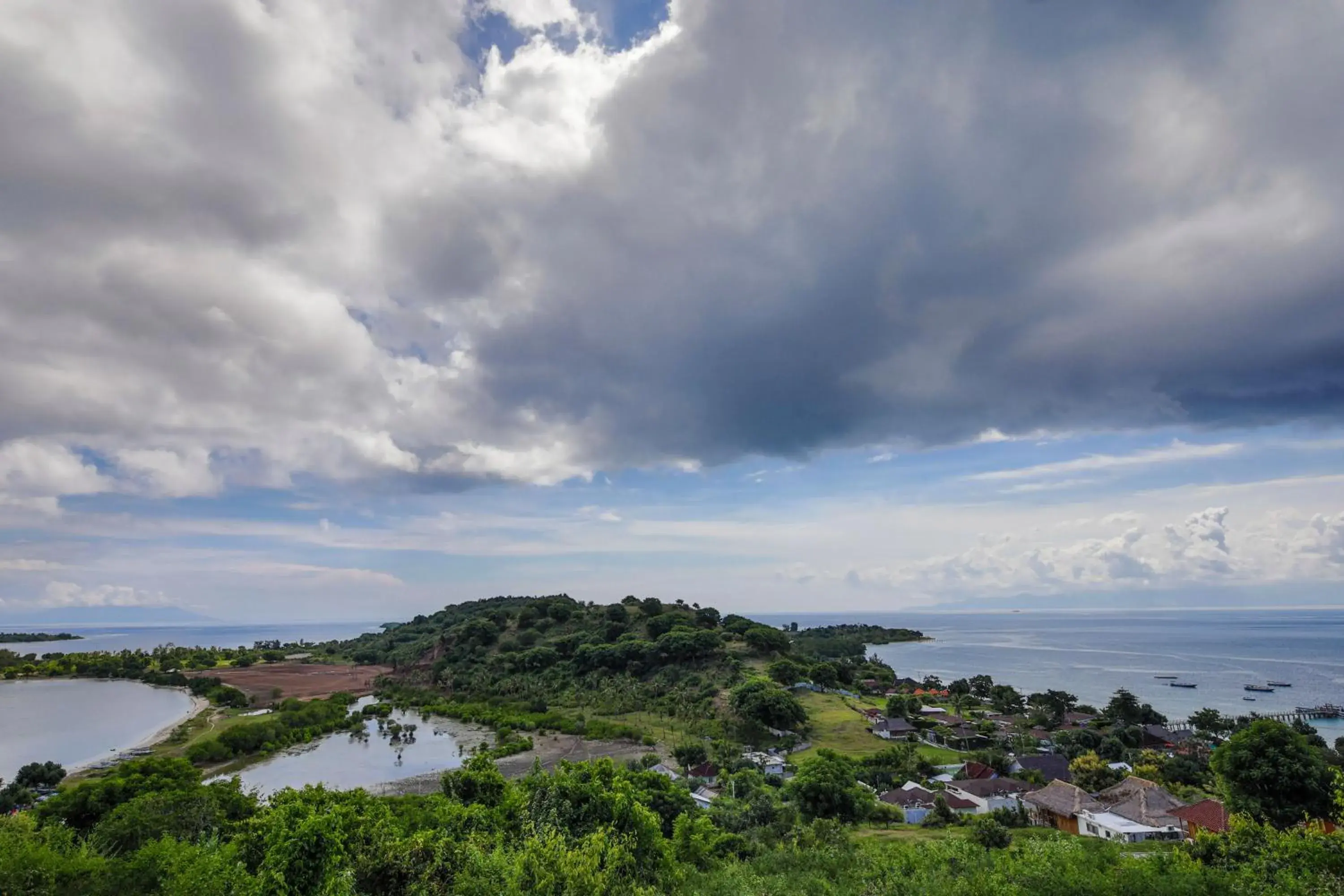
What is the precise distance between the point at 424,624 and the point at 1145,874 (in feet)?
618

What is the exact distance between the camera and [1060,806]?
3719 centimetres

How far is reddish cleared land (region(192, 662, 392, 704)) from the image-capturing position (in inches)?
3794

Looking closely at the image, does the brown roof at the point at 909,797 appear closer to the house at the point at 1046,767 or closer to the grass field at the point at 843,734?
the grass field at the point at 843,734

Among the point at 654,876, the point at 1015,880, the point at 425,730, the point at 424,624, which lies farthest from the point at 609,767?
the point at 424,624

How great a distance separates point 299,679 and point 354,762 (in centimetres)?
6498

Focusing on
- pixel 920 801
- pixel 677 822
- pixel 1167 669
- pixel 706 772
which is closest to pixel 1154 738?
pixel 920 801

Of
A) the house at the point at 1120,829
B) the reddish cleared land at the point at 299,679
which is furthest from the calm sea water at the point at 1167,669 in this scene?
the reddish cleared land at the point at 299,679

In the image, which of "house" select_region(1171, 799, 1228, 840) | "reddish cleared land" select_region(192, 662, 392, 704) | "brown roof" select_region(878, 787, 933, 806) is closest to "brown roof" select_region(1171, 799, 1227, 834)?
"house" select_region(1171, 799, 1228, 840)

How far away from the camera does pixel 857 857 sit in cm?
2330

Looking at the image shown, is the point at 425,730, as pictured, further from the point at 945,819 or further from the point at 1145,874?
the point at 1145,874

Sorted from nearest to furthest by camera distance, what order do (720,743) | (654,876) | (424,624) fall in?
(654,876)
(720,743)
(424,624)

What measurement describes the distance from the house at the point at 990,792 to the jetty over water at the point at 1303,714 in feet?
146

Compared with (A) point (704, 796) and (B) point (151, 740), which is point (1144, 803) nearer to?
(A) point (704, 796)

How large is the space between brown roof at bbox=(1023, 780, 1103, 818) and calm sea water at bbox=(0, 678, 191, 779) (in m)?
75.5
